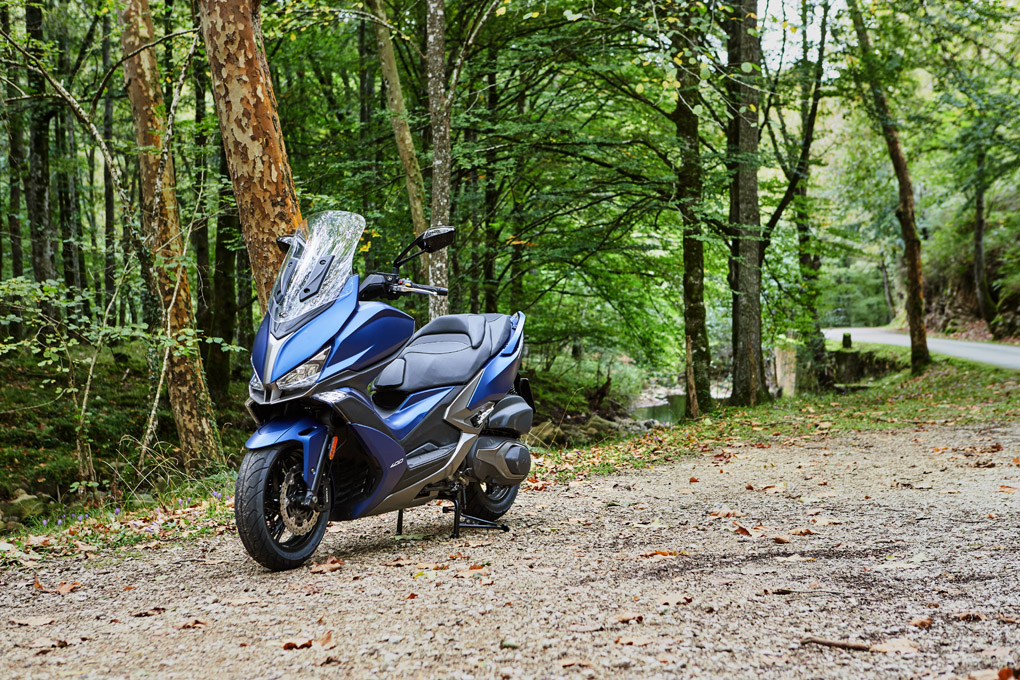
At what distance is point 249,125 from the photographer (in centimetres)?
532

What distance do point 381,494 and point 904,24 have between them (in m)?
13.9

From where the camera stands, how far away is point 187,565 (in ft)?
12.2

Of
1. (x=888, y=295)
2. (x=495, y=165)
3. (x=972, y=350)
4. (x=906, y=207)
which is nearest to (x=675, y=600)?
(x=495, y=165)

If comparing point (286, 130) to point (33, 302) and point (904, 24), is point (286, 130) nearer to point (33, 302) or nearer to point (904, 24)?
point (33, 302)

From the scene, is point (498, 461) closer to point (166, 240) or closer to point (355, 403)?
point (355, 403)

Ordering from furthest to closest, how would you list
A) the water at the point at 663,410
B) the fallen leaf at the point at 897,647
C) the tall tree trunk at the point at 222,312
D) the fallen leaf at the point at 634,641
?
the water at the point at 663,410
the tall tree trunk at the point at 222,312
the fallen leaf at the point at 634,641
the fallen leaf at the point at 897,647

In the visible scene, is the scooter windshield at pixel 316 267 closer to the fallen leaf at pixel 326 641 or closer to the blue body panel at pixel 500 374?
the blue body panel at pixel 500 374

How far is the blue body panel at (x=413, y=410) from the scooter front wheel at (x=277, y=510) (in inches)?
17.1

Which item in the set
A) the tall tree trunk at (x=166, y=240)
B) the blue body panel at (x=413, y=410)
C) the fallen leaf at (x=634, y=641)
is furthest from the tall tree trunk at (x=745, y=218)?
the fallen leaf at (x=634, y=641)

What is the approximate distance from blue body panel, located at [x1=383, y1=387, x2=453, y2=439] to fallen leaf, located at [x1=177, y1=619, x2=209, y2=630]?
120 cm

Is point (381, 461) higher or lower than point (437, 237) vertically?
lower

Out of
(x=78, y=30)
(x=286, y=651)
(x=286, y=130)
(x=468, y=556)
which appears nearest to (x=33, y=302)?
(x=468, y=556)

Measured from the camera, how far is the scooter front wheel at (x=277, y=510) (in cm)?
312

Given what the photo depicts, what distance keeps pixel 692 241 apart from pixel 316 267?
966 cm
